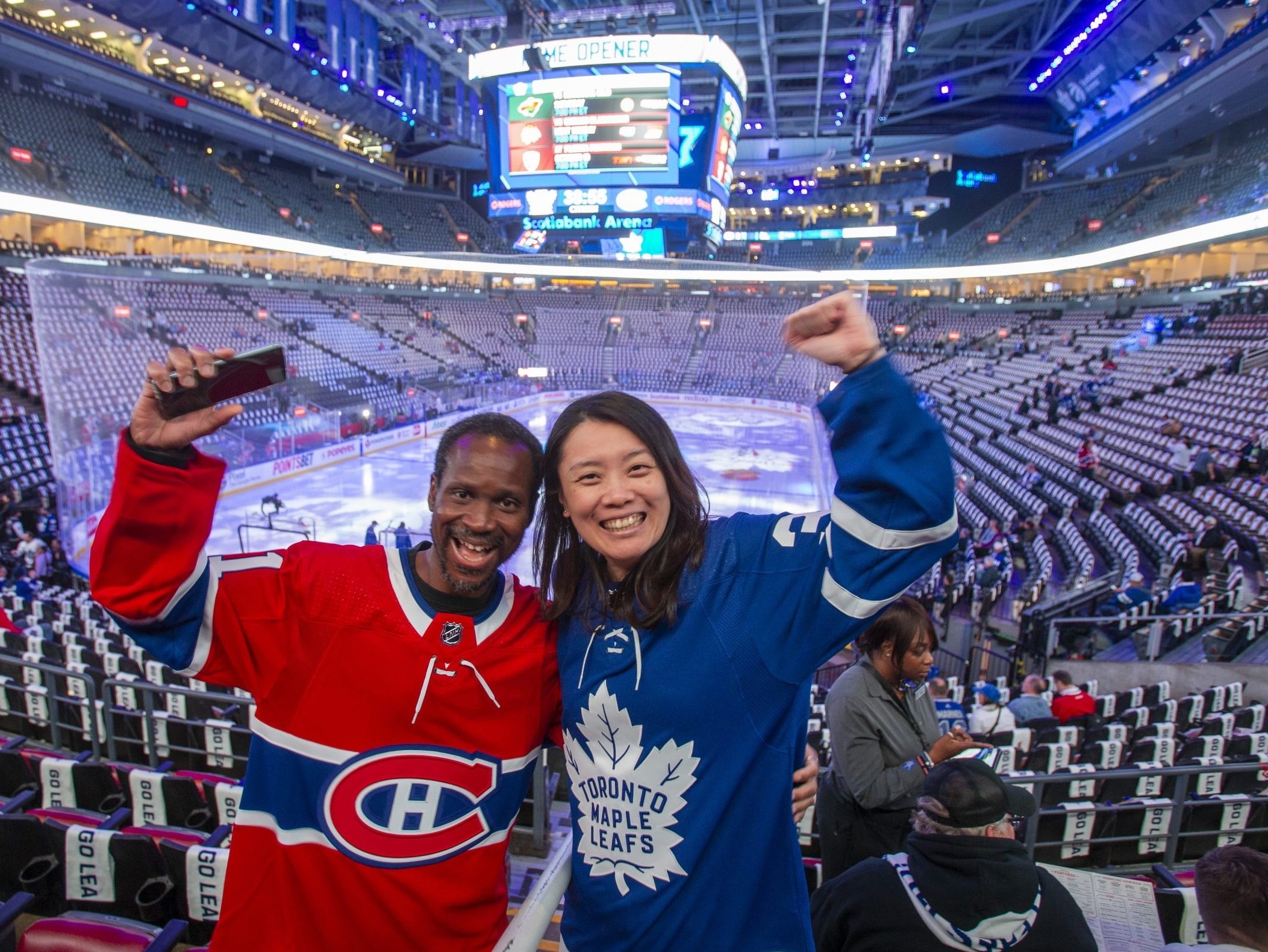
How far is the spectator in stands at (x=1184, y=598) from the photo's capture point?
335 inches

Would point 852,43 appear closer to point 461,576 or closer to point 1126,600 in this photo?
point 1126,600

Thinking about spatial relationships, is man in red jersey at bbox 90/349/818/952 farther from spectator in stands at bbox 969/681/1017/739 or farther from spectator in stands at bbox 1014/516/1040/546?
spectator in stands at bbox 1014/516/1040/546

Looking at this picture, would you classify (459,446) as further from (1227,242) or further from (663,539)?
(1227,242)

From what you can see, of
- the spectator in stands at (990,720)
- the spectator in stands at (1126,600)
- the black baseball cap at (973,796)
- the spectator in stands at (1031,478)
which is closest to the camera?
the black baseball cap at (973,796)

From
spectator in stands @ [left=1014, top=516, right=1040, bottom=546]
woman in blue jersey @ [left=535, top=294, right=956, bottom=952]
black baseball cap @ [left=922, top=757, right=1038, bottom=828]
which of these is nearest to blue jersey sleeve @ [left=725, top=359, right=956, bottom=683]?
woman in blue jersey @ [left=535, top=294, right=956, bottom=952]

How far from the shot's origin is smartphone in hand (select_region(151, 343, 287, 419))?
1.31 meters

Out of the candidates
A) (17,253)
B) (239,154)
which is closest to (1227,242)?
(17,253)

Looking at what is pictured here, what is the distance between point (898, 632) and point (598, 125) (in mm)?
21926

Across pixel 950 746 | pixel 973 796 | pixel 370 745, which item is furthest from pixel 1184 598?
pixel 370 745

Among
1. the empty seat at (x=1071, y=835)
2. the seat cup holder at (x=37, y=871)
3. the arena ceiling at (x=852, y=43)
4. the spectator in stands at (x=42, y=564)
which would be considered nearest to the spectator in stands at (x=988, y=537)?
the empty seat at (x=1071, y=835)

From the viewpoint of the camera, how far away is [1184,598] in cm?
859

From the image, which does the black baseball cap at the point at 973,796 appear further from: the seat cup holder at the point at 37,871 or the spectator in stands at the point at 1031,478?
the spectator in stands at the point at 1031,478

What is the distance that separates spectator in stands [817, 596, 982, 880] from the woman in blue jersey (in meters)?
0.94

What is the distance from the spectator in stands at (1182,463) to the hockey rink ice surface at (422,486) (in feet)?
21.6
